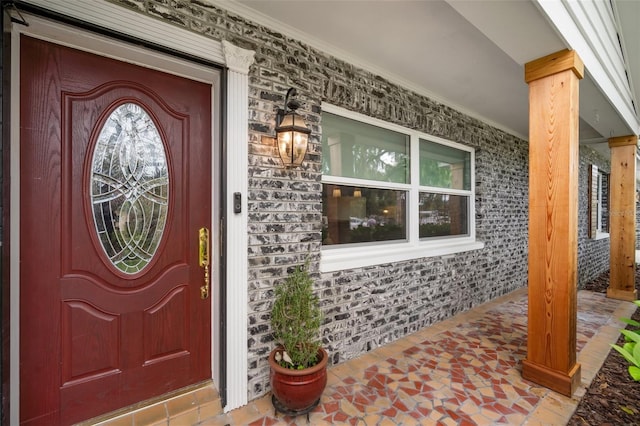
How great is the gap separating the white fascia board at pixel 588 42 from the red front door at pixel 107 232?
2.31 meters

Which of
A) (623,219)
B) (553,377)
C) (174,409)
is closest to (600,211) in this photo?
(623,219)

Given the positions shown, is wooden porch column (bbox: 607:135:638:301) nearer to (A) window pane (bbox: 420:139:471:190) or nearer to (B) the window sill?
(A) window pane (bbox: 420:139:471:190)

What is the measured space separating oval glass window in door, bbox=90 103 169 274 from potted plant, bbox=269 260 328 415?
935 mm

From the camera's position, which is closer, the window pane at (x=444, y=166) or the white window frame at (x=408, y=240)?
the white window frame at (x=408, y=240)

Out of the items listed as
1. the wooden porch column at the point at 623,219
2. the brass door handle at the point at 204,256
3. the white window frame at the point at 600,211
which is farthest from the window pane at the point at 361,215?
the white window frame at the point at 600,211

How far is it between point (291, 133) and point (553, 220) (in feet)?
6.76

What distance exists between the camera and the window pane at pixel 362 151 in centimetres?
257

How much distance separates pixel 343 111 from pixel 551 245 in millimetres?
2009

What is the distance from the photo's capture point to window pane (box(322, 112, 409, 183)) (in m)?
2.57

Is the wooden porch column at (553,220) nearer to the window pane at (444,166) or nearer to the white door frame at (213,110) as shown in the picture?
the window pane at (444,166)

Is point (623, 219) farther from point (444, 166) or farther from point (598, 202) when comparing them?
point (598, 202)

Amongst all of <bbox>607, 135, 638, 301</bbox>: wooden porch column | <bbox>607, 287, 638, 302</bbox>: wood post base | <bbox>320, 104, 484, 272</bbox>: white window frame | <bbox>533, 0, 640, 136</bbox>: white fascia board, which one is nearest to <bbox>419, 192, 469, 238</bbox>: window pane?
<bbox>320, 104, 484, 272</bbox>: white window frame

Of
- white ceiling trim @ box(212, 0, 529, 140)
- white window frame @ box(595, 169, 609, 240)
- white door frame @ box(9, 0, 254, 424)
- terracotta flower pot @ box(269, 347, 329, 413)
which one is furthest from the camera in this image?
white window frame @ box(595, 169, 609, 240)

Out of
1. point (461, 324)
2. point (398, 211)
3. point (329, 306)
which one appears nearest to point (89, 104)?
point (329, 306)
